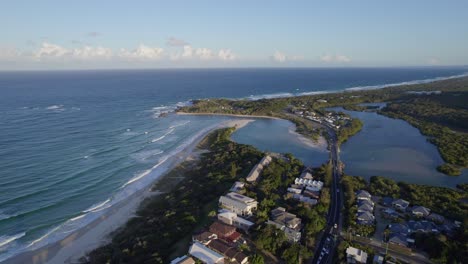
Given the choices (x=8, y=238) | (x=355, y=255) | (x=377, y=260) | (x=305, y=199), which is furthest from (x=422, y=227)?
(x=8, y=238)

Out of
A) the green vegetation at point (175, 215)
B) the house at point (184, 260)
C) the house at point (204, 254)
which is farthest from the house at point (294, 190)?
the house at point (184, 260)

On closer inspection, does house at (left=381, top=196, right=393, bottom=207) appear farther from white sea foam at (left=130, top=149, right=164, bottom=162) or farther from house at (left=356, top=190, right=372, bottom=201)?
white sea foam at (left=130, top=149, right=164, bottom=162)

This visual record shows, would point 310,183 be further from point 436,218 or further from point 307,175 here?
point 436,218

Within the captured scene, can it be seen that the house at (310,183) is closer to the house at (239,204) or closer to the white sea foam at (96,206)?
the house at (239,204)

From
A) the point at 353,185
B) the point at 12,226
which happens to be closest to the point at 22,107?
the point at 12,226

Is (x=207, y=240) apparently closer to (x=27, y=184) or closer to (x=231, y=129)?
(x=27, y=184)

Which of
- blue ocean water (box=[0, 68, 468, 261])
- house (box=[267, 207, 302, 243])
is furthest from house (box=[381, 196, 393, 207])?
blue ocean water (box=[0, 68, 468, 261])
